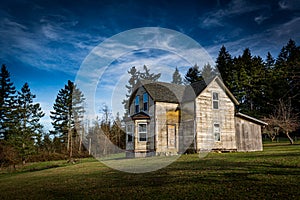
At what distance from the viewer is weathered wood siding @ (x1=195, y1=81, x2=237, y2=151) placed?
2452cm

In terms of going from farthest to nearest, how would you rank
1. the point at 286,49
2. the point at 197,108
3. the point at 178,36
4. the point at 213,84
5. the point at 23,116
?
the point at 286,49, the point at 23,116, the point at 213,84, the point at 197,108, the point at 178,36

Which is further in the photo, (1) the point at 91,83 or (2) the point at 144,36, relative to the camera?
(2) the point at 144,36

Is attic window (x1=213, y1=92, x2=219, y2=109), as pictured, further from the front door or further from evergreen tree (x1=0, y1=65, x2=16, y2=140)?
evergreen tree (x1=0, y1=65, x2=16, y2=140)

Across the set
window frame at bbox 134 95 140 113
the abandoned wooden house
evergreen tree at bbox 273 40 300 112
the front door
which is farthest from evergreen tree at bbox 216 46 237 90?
the front door

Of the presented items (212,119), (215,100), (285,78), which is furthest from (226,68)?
(212,119)

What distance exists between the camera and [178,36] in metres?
22.5

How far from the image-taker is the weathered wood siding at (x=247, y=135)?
26.6m

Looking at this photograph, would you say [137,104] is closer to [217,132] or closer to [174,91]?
[174,91]

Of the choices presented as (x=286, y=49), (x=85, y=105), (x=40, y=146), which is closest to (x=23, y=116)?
(x=40, y=146)

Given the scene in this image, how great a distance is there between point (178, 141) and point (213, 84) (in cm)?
711

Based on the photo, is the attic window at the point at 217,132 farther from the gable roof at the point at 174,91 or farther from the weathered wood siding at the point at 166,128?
the weathered wood siding at the point at 166,128

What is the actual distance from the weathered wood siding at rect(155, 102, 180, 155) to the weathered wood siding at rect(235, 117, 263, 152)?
6.78 m

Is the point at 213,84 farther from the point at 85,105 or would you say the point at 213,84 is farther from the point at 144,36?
the point at 85,105

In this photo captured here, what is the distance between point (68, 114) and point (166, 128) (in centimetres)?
3618
